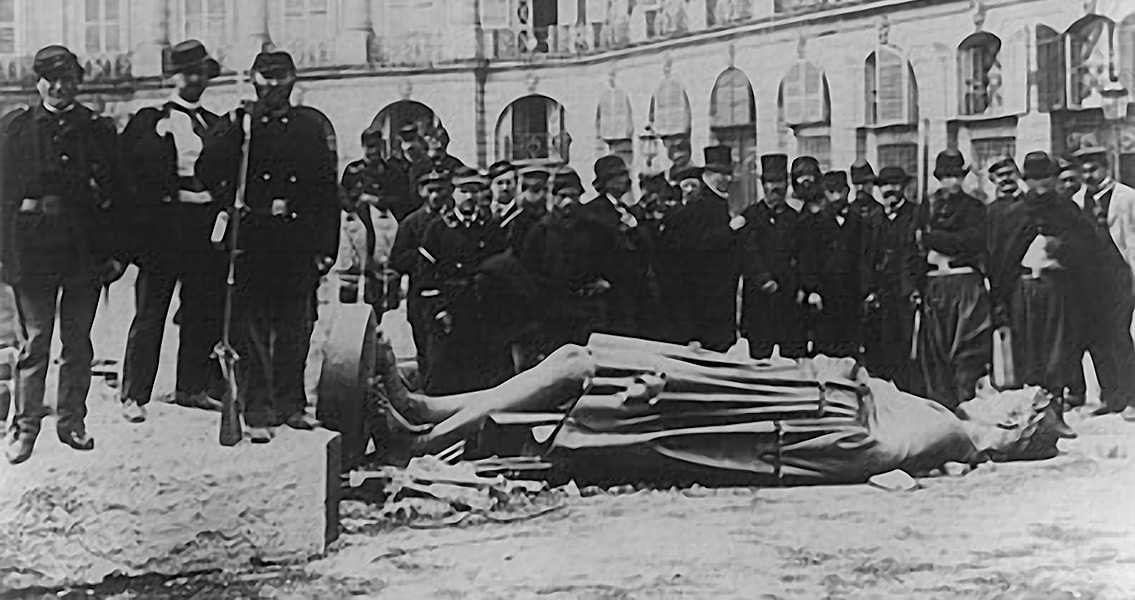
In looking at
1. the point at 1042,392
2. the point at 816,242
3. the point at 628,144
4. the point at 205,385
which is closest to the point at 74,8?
the point at 205,385

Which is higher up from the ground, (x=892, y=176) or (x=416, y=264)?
(x=892, y=176)

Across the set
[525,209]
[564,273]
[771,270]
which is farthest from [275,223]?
[771,270]

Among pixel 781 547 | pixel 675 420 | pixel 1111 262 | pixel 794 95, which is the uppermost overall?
pixel 794 95

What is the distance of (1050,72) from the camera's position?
3320 mm

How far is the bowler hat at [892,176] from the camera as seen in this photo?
129 inches

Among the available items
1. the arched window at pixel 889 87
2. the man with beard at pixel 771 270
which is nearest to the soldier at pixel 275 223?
the man with beard at pixel 771 270

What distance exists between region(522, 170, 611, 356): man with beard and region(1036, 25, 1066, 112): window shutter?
5.22 ft

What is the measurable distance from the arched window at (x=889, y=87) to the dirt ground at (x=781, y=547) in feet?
3.95

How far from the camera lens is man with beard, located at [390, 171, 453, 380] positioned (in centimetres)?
320

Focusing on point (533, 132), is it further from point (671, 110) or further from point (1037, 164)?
point (1037, 164)

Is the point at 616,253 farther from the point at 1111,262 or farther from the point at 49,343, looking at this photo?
the point at 49,343

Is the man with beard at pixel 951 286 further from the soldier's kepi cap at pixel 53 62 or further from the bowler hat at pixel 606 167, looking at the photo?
the soldier's kepi cap at pixel 53 62

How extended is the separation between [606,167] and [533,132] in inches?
10.4

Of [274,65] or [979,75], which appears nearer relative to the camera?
[274,65]
